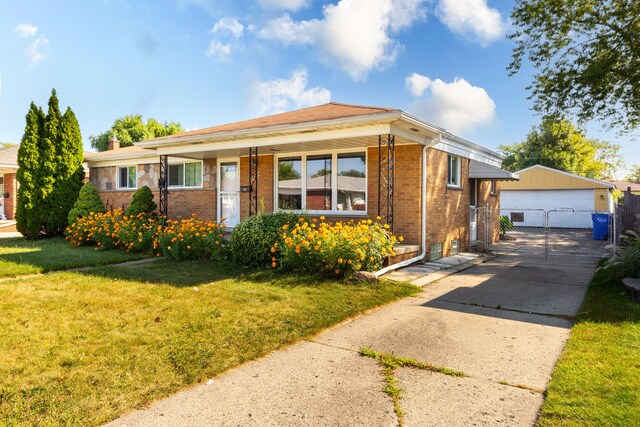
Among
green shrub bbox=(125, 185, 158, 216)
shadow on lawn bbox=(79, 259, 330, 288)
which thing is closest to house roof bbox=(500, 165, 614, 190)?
green shrub bbox=(125, 185, 158, 216)

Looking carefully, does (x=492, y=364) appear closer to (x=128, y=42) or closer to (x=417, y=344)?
(x=417, y=344)

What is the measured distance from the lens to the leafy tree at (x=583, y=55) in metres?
12.1

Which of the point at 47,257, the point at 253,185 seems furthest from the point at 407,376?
the point at 253,185

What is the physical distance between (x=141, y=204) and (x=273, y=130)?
5576 mm

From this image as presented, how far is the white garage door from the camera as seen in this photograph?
25969mm

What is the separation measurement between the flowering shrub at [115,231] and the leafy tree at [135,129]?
90.1ft

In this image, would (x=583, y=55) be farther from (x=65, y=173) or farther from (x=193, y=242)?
(x=65, y=173)

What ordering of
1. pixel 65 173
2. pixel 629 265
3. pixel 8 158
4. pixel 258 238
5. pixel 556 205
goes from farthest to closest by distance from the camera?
pixel 556 205
pixel 8 158
pixel 65 173
pixel 258 238
pixel 629 265

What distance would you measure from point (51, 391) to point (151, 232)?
806 cm

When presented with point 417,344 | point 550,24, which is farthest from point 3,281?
point 550,24

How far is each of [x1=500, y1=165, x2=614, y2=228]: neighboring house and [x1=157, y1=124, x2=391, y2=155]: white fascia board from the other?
67.2 ft

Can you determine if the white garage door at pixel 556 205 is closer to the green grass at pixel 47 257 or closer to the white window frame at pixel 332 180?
the white window frame at pixel 332 180

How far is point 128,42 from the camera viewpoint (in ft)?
39.7

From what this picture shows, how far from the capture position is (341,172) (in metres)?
10.8
